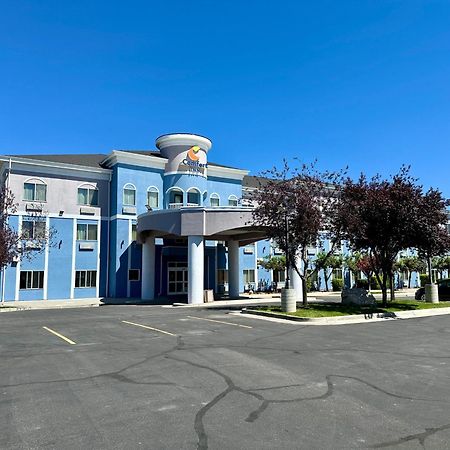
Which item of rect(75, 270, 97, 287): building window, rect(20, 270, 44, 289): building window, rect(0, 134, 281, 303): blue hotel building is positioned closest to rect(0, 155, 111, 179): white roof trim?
rect(0, 134, 281, 303): blue hotel building

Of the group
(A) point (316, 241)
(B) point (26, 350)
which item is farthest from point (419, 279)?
(B) point (26, 350)

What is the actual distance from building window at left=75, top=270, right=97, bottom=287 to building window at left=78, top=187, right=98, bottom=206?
551 cm

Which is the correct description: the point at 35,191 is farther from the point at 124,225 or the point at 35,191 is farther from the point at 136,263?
the point at 136,263

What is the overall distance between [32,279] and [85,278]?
3.94 meters

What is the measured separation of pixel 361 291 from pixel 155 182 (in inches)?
815

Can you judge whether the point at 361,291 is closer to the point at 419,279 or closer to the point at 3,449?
the point at 3,449

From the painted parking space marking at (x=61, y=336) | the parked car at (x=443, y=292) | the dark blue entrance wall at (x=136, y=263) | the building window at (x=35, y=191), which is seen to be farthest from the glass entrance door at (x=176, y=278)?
the painted parking space marking at (x=61, y=336)

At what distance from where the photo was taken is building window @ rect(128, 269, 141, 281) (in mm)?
36312

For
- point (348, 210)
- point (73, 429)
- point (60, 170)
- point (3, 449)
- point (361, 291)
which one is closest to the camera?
point (3, 449)

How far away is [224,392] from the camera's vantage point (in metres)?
7.04

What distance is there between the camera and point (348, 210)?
Result: 71.9 feet

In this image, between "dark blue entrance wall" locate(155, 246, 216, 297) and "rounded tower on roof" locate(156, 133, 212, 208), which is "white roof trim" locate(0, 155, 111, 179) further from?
"dark blue entrance wall" locate(155, 246, 216, 297)

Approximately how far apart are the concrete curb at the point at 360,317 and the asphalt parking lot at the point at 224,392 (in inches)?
169

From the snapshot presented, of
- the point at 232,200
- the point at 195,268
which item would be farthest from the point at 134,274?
the point at 232,200
